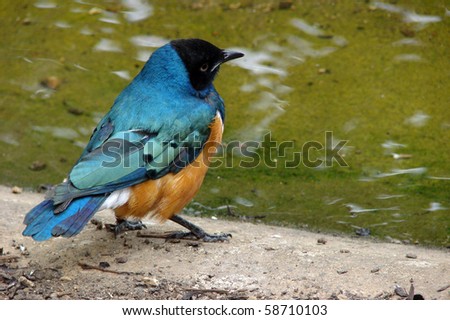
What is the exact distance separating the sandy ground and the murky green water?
0.66m

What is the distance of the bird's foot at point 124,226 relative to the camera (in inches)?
243

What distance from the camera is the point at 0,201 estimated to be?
261 inches

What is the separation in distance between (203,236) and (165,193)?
17.2 inches

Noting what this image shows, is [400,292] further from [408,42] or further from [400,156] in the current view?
[408,42]

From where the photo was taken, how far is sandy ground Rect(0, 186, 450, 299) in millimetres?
5148

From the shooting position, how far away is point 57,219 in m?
5.21

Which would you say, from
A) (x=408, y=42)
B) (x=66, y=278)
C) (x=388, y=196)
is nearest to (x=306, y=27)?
(x=408, y=42)

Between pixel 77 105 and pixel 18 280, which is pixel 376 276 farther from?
pixel 77 105

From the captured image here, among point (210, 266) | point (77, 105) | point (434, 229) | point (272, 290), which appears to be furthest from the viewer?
point (77, 105)

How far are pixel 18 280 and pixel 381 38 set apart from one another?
5.01m

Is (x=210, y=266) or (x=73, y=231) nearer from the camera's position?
(x=73, y=231)

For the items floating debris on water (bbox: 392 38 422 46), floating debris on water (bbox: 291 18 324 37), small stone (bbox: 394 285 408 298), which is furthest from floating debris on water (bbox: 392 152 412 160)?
small stone (bbox: 394 285 408 298)

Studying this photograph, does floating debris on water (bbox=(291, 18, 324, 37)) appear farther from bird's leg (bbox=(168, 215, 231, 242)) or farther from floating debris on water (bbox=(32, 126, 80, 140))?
bird's leg (bbox=(168, 215, 231, 242))

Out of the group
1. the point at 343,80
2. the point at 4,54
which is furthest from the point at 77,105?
the point at 343,80
